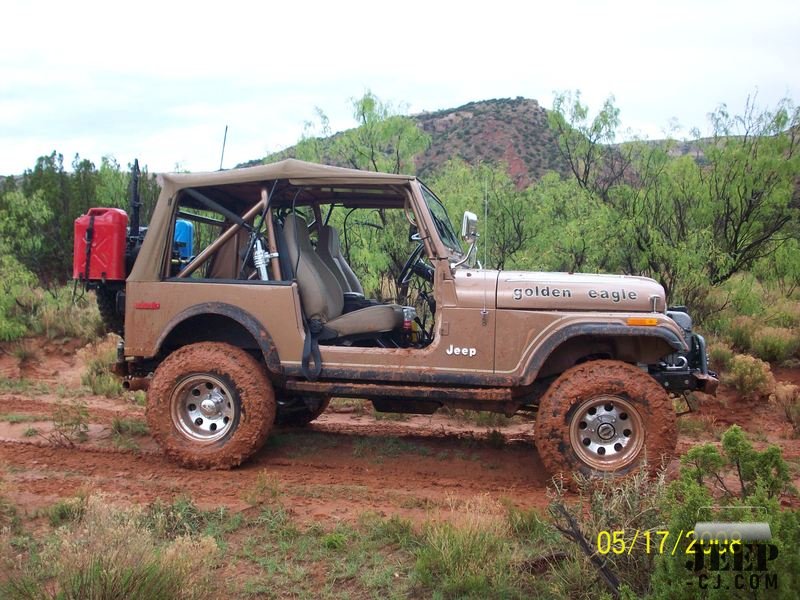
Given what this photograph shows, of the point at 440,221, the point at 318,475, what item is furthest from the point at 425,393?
the point at 440,221

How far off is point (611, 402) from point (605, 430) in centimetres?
21

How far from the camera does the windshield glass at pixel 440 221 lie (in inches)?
231

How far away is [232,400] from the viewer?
18.6 ft

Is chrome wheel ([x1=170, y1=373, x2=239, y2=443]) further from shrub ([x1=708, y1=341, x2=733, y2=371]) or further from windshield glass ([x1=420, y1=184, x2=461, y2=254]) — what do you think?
shrub ([x1=708, y1=341, x2=733, y2=371])

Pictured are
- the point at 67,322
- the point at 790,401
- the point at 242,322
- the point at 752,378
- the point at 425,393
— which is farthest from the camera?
the point at 67,322

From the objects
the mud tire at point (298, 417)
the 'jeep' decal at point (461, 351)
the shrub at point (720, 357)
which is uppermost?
the 'jeep' decal at point (461, 351)

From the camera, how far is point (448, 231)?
6184 millimetres

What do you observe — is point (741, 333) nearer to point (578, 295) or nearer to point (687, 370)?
point (687, 370)

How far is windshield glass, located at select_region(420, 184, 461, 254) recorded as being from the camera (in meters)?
5.86

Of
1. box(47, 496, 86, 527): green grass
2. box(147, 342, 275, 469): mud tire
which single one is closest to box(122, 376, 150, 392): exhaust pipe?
box(147, 342, 275, 469): mud tire

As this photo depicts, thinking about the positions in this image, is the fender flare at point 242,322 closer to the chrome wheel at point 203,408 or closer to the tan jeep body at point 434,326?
the tan jeep body at point 434,326

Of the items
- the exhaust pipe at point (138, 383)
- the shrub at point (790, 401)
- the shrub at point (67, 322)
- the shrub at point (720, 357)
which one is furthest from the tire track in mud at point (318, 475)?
the shrub at point (67, 322)

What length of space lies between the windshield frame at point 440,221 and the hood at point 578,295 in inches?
26.6

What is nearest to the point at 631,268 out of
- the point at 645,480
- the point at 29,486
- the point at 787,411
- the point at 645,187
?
the point at 645,187
